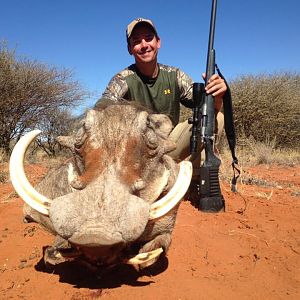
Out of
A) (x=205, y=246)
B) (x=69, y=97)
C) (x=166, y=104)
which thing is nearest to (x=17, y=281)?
(x=205, y=246)

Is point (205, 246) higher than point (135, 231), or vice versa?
point (135, 231)

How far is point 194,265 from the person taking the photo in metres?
2.84

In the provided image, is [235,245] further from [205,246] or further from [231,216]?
[231,216]

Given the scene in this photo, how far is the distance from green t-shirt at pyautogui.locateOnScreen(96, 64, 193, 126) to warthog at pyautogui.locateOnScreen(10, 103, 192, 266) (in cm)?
162

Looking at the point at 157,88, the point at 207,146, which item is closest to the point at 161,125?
the point at 207,146

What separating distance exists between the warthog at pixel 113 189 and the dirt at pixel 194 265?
0.68ft

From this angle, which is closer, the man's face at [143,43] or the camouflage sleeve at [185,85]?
the man's face at [143,43]

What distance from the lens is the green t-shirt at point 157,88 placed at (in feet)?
14.6

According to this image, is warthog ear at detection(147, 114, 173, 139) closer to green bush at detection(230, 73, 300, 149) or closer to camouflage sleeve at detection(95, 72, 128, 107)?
camouflage sleeve at detection(95, 72, 128, 107)

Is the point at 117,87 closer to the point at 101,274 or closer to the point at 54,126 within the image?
the point at 101,274

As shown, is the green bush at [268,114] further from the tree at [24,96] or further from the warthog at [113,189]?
the warthog at [113,189]

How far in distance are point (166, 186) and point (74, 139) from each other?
0.70 m

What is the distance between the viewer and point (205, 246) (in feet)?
10.7

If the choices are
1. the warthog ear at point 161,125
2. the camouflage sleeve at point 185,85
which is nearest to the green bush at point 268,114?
the camouflage sleeve at point 185,85
